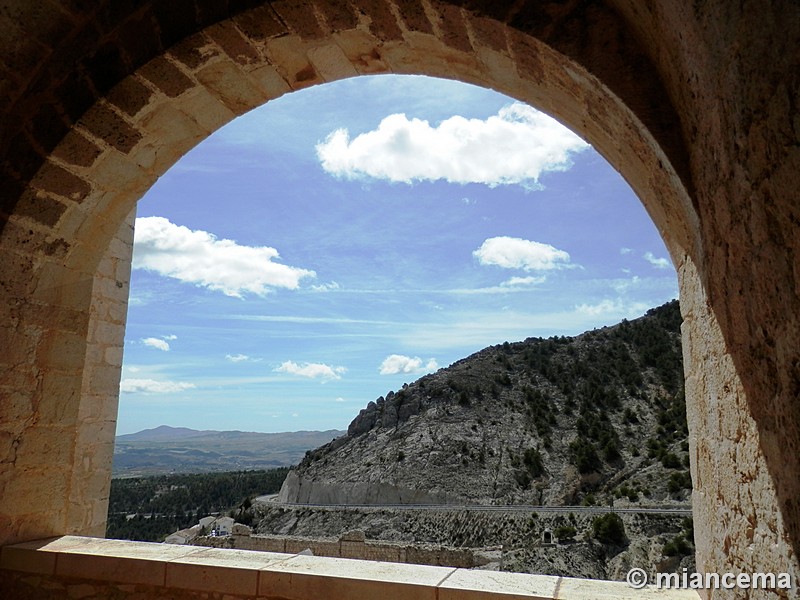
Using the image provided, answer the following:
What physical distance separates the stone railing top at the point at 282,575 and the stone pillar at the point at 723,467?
1.29ft

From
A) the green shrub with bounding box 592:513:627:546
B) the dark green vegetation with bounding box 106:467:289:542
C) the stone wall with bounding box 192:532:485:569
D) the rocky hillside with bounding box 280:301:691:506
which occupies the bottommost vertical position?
the dark green vegetation with bounding box 106:467:289:542

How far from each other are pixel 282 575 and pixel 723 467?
5.29 feet

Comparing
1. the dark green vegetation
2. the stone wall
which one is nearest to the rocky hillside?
the dark green vegetation

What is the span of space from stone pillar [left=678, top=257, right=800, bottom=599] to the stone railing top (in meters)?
0.39

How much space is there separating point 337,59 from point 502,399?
30.8m

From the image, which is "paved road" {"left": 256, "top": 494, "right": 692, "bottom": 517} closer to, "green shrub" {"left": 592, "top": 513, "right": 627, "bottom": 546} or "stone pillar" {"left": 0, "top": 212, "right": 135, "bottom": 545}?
"green shrub" {"left": 592, "top": 513, "right": 627, "bottom": 546}

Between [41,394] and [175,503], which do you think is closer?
[41,394]

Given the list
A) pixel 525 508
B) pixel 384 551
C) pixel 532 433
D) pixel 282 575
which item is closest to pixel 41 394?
pixel 282 575

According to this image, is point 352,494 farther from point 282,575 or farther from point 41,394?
point 282,575

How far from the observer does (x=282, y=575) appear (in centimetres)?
224

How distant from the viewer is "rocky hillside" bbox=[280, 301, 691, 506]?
24594mm

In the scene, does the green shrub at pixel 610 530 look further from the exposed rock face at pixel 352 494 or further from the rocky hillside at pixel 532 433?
the exposed rock face at pixel 352 494

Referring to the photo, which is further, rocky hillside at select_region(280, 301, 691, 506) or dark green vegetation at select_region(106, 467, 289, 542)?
dark green vegetation at select_region(106, 467, 289, 542)

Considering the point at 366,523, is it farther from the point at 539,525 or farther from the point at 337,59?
Result: the point at 337,59
